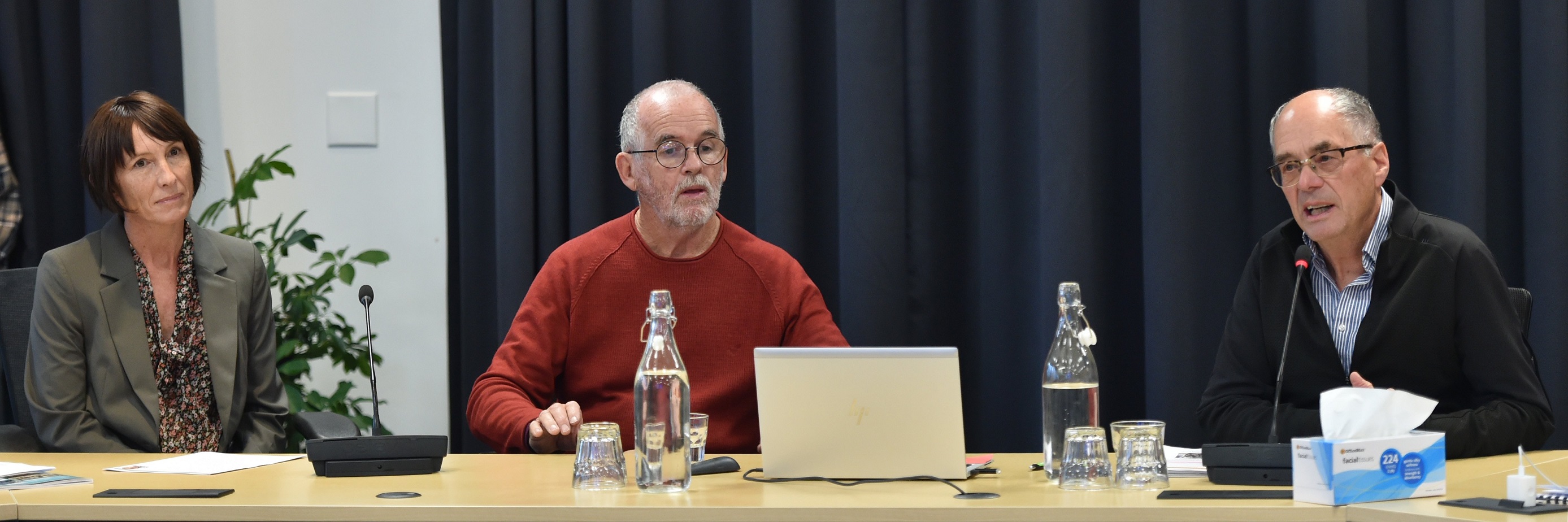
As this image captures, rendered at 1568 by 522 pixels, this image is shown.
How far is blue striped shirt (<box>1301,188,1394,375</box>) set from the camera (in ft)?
7.39

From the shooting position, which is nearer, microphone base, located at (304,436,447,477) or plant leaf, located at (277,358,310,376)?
microphone base, located at (304,436,447,477)

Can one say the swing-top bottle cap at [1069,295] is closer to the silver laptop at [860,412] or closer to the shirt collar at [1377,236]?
the silver laptop at [860,412]

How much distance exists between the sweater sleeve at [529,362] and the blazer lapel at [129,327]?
0.68 metres

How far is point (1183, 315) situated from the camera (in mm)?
2820

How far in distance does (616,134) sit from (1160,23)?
1358 millimetres

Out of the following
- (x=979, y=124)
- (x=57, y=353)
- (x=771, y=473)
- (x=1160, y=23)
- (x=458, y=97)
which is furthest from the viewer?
(x=458, y=97)

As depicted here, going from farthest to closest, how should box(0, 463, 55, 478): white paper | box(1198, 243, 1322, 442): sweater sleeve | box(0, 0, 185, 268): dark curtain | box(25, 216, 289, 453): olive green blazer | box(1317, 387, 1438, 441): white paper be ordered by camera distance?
box(0, 0, 185, 268): dark curtain < box(25, 216, 289, 453): olive green blazer < box(1198, 243, 1322, 442): sweater sleeve < box(0, 463, 55, 478): white paper < box(1317, 387, 1438, 441): white paper

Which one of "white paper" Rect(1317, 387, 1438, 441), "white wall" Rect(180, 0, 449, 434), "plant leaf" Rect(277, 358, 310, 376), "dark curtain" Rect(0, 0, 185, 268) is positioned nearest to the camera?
"white paper" Rect(1317, 387, 1438, 441)

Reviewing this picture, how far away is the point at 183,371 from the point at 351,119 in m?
1.09

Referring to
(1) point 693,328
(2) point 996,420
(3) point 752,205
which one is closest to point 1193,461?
(1) point 693,328

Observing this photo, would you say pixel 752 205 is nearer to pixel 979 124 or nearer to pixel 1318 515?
pixel 979 124

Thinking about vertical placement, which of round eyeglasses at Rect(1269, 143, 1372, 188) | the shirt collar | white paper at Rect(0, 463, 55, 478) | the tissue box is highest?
round eyeglasses at Rect(1269, 143, 1372, 188)

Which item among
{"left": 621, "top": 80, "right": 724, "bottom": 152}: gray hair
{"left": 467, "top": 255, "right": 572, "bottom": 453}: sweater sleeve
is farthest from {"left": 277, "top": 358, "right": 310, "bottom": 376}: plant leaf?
{"left": 621, "top": 80, "right": 724, "bottom": 152}: gray hair

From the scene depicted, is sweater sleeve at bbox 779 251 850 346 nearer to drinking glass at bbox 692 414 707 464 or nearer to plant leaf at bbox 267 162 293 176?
drinking glass at bbox 692 414 707 464
